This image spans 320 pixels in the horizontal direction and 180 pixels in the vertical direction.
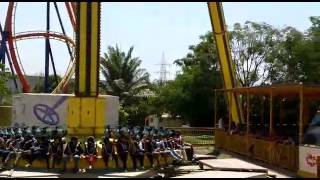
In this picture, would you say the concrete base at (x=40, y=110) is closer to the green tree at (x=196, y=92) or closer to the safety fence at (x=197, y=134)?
the safety fence at (x=197, y=134)

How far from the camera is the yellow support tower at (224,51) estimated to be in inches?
1054

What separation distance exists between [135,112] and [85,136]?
27.5 meters

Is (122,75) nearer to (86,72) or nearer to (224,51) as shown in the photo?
(224,51)

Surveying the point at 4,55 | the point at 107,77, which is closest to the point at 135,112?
the point at 107,77

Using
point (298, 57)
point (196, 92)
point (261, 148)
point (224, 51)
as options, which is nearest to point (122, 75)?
point (196, 92)

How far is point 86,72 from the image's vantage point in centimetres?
1605

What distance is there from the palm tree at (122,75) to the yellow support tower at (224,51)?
1842cm

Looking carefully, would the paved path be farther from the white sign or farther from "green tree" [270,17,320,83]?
"green tree" [270,17,320,83]

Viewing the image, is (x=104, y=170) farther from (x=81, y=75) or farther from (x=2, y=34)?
(x=2, y=34)

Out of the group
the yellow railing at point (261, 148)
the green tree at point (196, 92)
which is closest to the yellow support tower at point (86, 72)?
the yellow railing at point (261, 148)

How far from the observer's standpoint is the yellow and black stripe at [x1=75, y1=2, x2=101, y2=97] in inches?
628

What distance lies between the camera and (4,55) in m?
40.0

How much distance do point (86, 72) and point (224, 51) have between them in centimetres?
1261

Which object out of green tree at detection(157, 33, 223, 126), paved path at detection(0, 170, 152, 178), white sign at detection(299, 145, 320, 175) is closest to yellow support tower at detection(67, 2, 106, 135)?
paved path at detection(0, 170, 152, 178)
